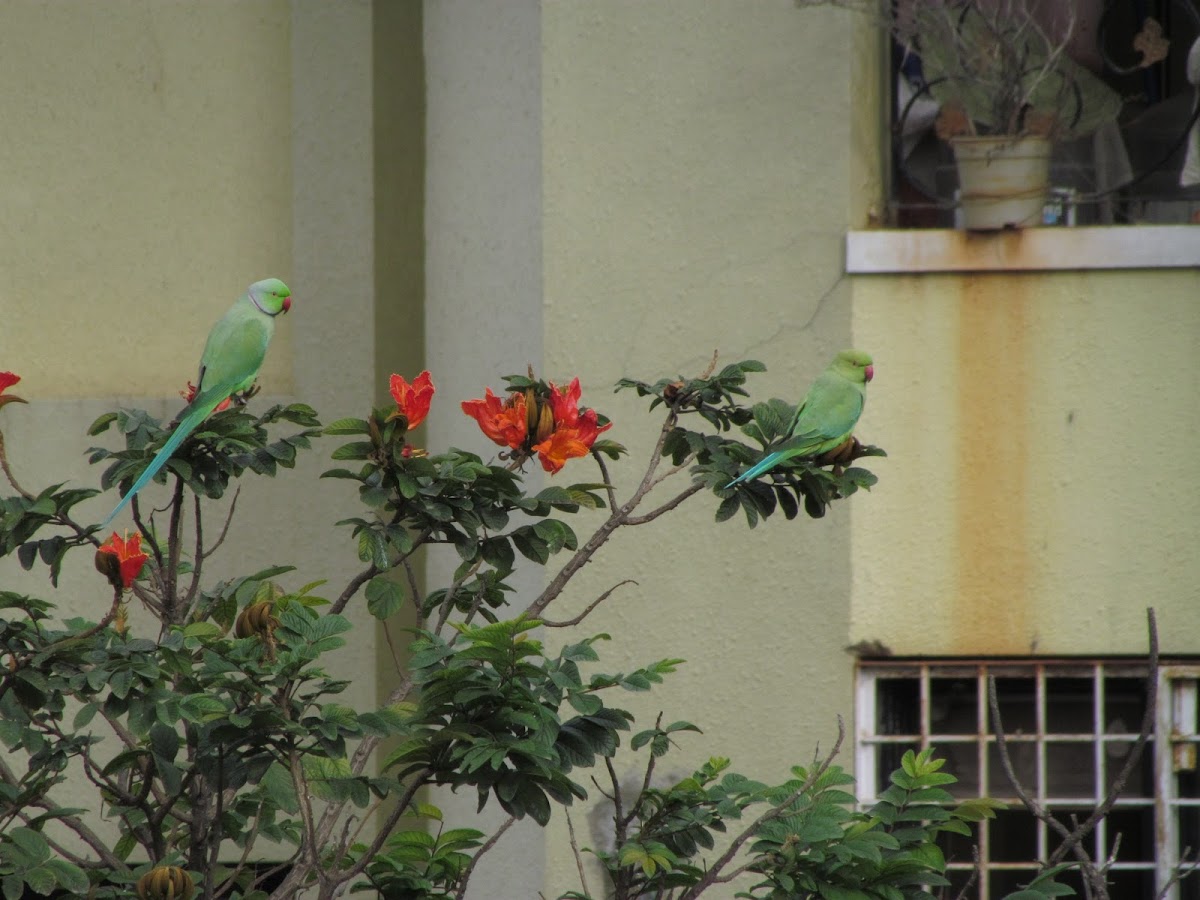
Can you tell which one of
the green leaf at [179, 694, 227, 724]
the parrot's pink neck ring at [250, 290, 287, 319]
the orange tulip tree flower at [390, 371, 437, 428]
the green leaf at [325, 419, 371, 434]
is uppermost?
the parrot's pink neck ring at [250, 290, 287, 319]

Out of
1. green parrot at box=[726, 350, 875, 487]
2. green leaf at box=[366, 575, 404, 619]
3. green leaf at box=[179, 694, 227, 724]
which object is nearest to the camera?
green leaf at box=[179, 694, 227, 724]

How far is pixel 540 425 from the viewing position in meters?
2.98

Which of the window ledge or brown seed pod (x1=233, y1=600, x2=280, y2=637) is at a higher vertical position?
the window ledge

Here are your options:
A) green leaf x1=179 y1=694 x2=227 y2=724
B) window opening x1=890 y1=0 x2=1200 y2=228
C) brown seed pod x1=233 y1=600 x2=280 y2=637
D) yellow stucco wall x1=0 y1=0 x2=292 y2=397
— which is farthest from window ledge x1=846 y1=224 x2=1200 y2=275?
green leaf x1=179 y1=694 x2=227 y2=724

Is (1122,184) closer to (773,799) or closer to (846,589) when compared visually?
(846,589)

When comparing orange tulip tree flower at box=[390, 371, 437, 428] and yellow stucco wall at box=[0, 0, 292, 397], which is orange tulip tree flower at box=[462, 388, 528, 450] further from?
yellow stucco wall at box=[0, 0, 292, 397]

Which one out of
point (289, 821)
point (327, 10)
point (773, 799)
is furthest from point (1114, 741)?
point (327, 10)

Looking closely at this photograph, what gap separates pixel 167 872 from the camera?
2.81 meters

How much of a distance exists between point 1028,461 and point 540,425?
2.21 m

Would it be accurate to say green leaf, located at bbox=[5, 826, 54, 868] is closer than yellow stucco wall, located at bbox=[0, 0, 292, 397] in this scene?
Yes

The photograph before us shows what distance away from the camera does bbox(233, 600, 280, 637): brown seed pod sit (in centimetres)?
282

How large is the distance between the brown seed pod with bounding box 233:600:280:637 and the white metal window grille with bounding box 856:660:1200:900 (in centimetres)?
233

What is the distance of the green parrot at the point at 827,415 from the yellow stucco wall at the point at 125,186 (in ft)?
7.39

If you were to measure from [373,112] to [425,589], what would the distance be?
1617mm
